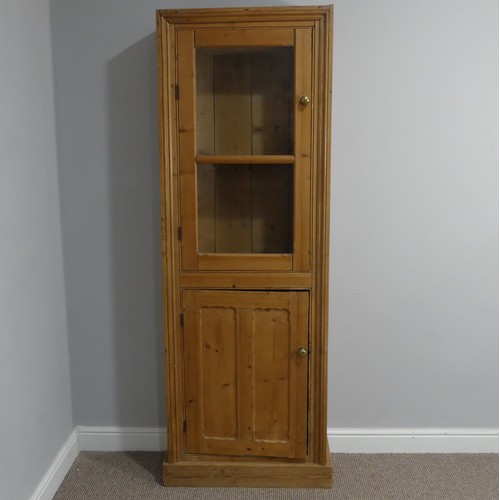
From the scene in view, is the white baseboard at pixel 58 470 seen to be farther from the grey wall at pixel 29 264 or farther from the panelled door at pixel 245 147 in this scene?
the panelled door at pixel 245 147

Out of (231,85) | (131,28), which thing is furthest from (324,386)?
(131,28)

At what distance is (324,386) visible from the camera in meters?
1.91

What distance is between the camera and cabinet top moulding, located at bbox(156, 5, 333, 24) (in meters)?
1.72

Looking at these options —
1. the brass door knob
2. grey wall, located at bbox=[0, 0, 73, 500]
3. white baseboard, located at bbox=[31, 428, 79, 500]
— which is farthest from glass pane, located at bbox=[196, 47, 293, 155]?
white baseboard, located at bbox=[31, 428, 79, 500]

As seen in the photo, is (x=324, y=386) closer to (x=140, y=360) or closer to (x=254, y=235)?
(x=254, y=235)

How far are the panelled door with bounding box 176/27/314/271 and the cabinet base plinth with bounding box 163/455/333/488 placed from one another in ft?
2.45

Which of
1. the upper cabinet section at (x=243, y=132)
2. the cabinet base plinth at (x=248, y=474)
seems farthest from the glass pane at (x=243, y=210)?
the cabinet base plinth at (x=248, y=474)

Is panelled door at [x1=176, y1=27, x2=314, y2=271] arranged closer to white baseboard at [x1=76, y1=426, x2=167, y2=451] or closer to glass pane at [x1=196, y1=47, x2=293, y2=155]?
glass pane at [x1=196, y1=47, x2=293, y2=155]

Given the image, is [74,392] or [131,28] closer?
[131,28]

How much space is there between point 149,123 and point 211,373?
3.24 ft

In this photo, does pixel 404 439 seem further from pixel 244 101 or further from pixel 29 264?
pixel 29 264

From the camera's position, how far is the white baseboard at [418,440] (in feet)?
7.22

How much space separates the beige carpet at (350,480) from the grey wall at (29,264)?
0.57ft

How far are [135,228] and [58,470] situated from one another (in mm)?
965
